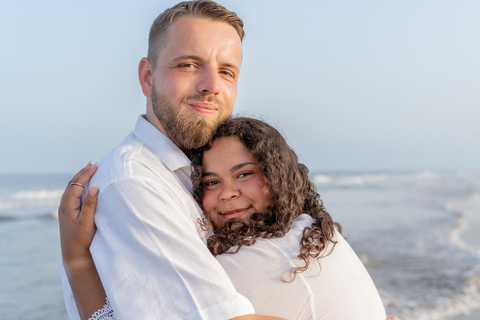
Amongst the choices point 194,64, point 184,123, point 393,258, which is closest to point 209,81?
point 194,64

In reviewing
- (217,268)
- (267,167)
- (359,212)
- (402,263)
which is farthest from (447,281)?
(359,212)

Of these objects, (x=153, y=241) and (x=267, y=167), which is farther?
(x=267, y=167)

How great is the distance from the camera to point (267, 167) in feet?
8.35

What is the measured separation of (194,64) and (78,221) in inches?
39.0

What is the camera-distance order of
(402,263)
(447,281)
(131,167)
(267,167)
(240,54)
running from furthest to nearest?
(402,263) → (447,281) → (240,54) → (267,167) → (131,167)

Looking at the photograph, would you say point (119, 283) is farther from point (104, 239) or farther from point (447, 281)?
point (447, 281)

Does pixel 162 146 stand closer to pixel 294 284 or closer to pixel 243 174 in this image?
pixel 243 174

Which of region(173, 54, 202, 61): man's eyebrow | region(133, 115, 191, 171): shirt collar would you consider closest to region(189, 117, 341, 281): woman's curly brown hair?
region(133, 115, 191, 171): shirt collar

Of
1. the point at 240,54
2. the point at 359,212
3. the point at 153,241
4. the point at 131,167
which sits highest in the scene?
the point at 240,54

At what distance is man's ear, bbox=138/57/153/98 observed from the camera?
2.75 metres

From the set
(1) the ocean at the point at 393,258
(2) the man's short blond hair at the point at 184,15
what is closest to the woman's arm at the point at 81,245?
(2) the man's short blond hair at the point at 184,15

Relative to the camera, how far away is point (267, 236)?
220cm

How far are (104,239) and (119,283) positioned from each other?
19 centimetres

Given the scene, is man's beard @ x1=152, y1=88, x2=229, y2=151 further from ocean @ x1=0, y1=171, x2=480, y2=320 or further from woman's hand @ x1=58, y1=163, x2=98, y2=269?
ocean @ x1=0, y1=171, x2=480, y2=320
